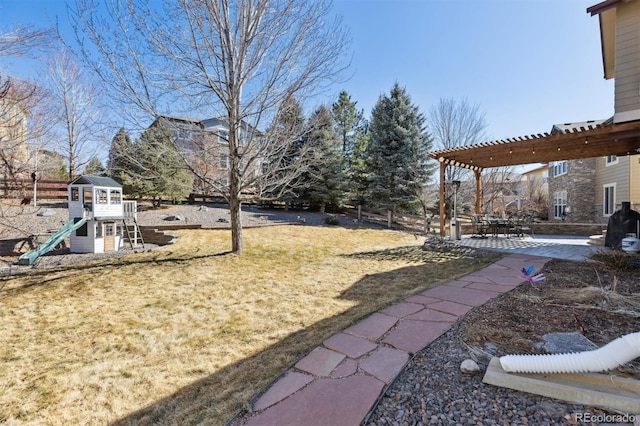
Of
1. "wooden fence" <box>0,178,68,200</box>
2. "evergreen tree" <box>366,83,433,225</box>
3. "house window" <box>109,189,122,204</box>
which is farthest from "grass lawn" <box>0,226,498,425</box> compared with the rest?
"wooden fence" <box>0,178,68,200</box>

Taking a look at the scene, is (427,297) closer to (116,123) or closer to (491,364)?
(491,364)

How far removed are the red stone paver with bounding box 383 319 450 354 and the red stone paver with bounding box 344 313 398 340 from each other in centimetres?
10

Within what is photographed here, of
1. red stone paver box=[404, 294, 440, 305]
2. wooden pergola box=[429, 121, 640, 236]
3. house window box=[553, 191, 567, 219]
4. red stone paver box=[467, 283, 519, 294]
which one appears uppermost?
wooden pergola box=[429, 121, 640, 236]

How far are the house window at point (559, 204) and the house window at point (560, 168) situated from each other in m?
1.22

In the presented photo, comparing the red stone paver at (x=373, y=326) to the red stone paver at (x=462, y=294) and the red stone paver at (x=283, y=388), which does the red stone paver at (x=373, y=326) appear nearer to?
the red stone paver at (x=283, y=388)

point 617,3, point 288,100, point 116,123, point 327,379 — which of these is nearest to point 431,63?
point 617,3

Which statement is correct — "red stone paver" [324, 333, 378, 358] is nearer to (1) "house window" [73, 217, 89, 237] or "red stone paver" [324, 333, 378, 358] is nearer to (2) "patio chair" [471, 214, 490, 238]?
(2) "patio chair" [471, 214, 490, 238]

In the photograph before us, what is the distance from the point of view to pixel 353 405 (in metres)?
1.81

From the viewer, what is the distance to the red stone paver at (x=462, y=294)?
3.61 meters

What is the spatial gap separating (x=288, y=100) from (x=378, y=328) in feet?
16.2

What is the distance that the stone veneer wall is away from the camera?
49.1 ft

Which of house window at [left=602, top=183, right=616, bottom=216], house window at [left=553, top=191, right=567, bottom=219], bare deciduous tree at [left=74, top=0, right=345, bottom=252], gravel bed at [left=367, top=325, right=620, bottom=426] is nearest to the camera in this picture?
gravel bed at [left=367, top=325, right=620, bottom=426]

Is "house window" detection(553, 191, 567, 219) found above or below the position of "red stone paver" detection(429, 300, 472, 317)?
above

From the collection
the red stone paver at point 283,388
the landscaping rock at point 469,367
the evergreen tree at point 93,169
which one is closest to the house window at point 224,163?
the red stone paver at point 283,388
